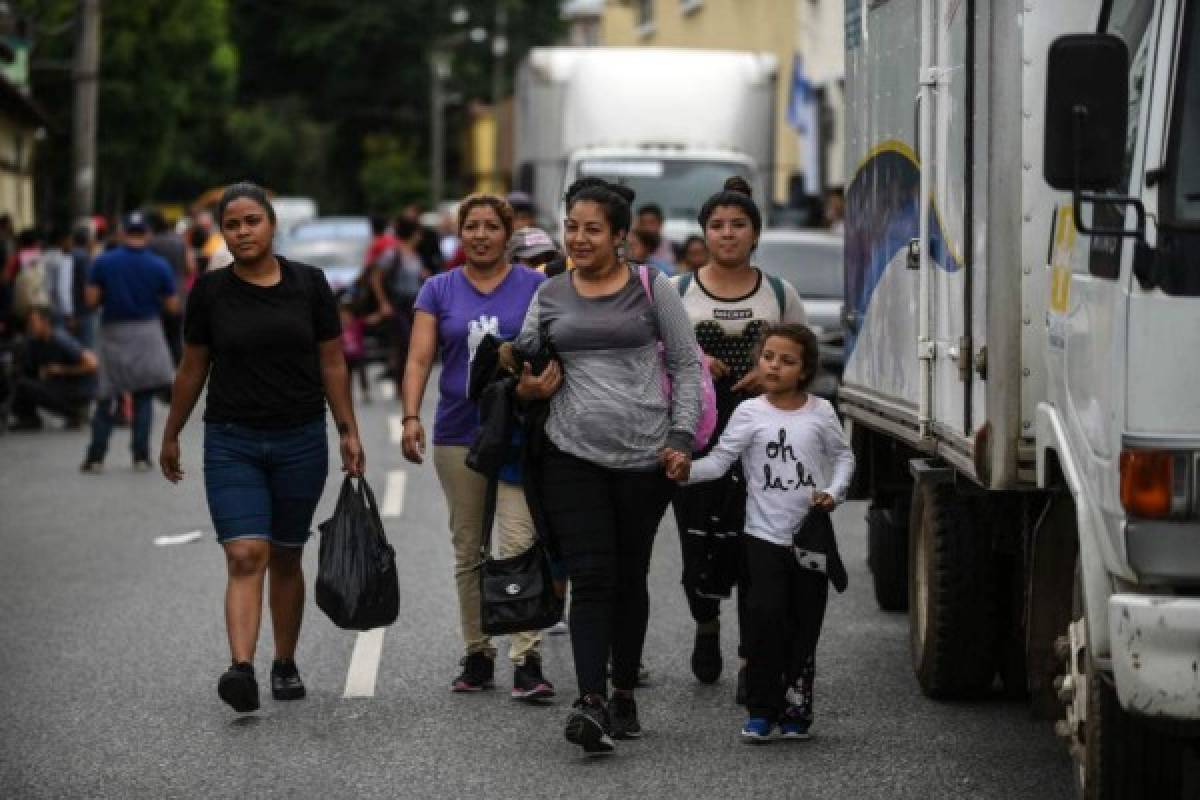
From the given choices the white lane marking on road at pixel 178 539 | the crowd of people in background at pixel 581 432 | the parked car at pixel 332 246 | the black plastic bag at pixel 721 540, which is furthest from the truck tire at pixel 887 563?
the parked car at pixel 332 246

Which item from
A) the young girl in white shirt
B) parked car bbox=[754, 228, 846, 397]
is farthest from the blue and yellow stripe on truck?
parked car bbox=[754, 228, 846, 397]

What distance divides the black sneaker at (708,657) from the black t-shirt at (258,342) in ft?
5.29

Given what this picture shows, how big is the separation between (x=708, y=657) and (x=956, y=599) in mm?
1103

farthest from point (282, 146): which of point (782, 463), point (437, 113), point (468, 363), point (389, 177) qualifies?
point (782, 463)

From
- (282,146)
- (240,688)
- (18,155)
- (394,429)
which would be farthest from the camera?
(282,146)

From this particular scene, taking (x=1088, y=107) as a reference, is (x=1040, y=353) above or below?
below

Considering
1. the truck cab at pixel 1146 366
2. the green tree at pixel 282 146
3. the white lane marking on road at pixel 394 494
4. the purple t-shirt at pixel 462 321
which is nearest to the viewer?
the truck cab at pixel 1146 366

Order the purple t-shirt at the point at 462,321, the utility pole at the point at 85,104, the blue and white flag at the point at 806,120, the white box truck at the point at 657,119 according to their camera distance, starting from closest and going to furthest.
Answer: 1. the purple t-shirt at the point at 462,321
2. the white box truck at the point at 657,119
3. the utility pole at the point at 85,104
4. the blue and white flag at the point at 806,120

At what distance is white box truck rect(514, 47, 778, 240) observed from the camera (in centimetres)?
2488

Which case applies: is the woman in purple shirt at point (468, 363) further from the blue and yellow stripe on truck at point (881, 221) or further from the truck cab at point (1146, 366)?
the truck cab at point (1146, 366)

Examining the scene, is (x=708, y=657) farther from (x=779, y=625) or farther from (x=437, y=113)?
(x=437, y=113)

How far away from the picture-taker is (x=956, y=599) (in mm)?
8664

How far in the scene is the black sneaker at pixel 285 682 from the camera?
9.15 m

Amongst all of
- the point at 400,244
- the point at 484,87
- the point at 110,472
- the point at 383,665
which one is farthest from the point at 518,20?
the point at 383,665
